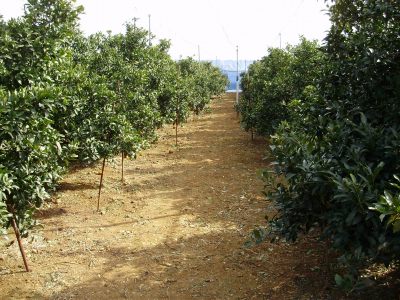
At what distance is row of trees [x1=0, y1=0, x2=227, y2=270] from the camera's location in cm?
470

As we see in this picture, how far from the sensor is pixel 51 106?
4949 mm

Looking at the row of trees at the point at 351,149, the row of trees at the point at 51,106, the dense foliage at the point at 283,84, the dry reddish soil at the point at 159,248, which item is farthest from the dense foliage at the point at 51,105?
the dense foliage at the point at 283,84

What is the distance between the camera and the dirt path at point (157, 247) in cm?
535

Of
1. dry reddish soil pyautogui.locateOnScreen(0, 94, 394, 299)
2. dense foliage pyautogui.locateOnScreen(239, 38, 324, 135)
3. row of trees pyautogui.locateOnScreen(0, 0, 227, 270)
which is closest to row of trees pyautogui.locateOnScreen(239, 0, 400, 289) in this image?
dry reddish soil pyautogui.locateOnScreen(0, 94, 394, 299)

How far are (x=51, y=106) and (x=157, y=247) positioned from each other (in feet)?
10.5

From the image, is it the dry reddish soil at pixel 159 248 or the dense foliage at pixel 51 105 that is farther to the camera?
the dry reddish soil at pixel 159 248

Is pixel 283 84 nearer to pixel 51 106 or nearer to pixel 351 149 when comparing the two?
pixel 51 106

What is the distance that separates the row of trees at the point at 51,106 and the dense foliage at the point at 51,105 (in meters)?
0.01

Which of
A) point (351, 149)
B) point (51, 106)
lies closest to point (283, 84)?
point (51, 106)

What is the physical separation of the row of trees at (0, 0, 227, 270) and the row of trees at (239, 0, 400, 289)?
3.02 m

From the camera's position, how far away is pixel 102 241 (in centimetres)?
700

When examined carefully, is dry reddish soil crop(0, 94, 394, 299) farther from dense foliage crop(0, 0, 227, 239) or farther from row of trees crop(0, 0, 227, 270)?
dense foliage crop(0, 0, 227, 239)

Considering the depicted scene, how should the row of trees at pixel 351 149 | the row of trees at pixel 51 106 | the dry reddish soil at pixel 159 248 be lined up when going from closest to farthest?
the row of trees at pixel 351 149, the row of trees at pixel 51 106, the dry reddish soil at pixel 159 248

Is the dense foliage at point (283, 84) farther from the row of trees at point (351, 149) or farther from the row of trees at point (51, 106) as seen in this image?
the row of trees at point (351, 149)
